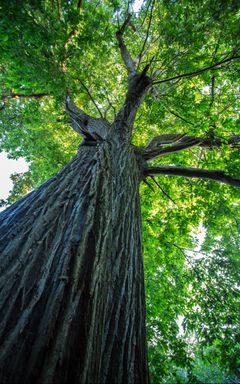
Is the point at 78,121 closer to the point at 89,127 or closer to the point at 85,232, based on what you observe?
the point at 89,127

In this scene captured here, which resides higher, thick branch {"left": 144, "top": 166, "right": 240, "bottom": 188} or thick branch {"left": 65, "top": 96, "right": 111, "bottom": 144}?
thick branch {"left": 65, "top": 96, "right": 111, "bottom": 144}

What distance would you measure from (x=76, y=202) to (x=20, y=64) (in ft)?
9.77

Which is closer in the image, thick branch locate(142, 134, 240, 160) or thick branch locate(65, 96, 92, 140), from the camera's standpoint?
thick branch locate(65, 96, 92, 140)

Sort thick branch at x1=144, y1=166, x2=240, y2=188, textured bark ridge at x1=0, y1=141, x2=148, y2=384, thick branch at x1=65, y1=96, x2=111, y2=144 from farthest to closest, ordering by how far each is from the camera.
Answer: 1. thick branch at x1=144, y1=166, x2=240, y2=188
2. thick branch at x1=65, y1=96, x2=111, y2=144
3. textured bark ridge at x1=0, y1=141, x2=148, y2=384

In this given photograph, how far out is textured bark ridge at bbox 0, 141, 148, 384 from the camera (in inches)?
36.1

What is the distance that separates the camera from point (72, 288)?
1.19m

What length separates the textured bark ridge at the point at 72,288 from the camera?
3.01 ft

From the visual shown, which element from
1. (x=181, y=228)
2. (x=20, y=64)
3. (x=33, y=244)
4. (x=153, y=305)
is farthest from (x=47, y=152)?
(x=33, y=244)

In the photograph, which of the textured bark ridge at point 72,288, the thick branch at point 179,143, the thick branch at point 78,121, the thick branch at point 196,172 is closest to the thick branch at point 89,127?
the thick branch at point 78,121

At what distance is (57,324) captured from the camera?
1016mm

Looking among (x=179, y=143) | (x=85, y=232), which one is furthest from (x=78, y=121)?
Result: (x=85, y=232)

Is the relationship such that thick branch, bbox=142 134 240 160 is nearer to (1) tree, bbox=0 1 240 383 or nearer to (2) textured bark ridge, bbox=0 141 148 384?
(1) tree, bbox=0 1 240 383

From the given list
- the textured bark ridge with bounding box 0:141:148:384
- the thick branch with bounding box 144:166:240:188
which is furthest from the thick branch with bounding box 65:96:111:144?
the textured bark ridge with bounding box 0:141:148:384

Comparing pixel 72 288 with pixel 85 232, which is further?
pixel 85 232
